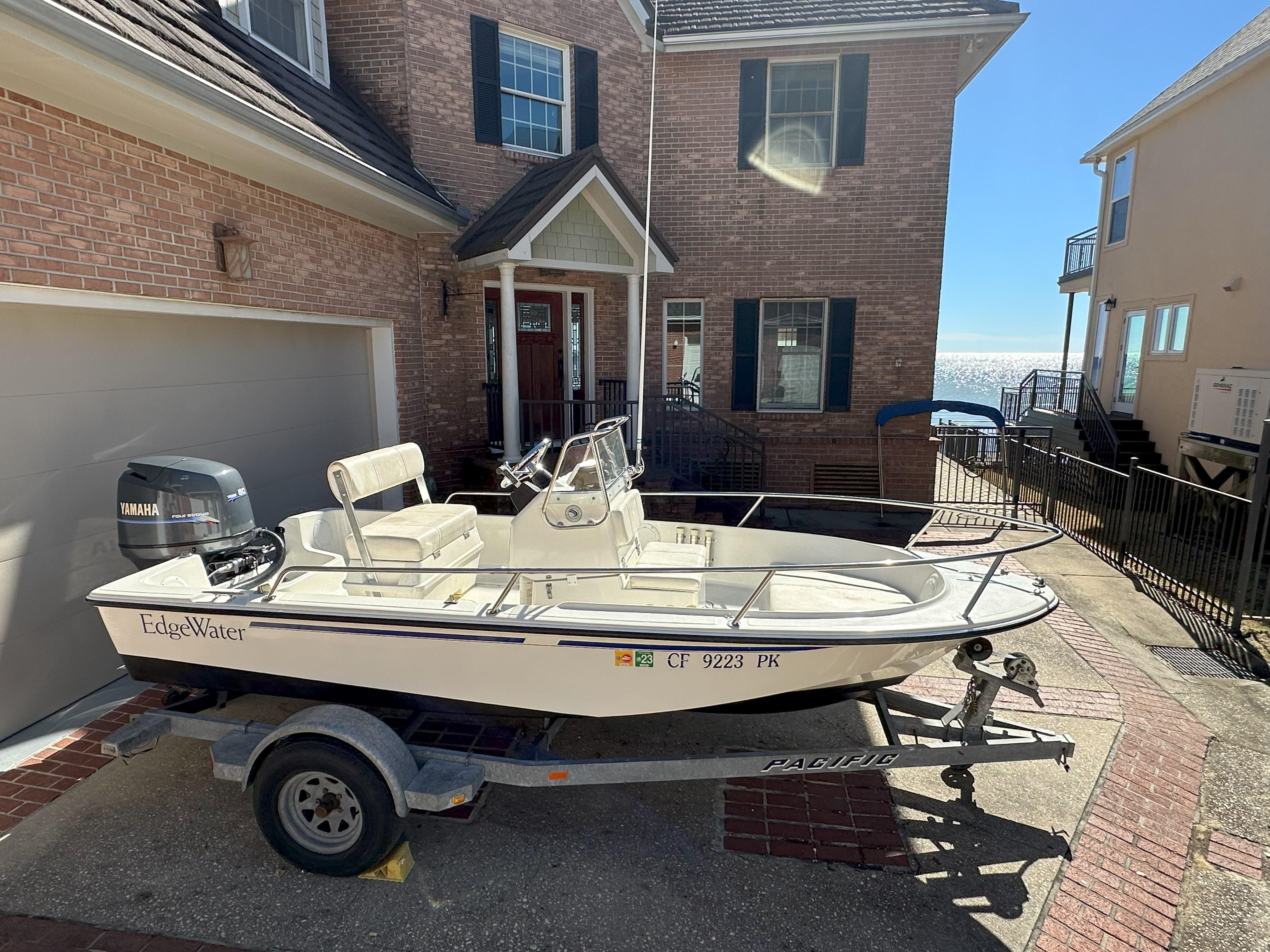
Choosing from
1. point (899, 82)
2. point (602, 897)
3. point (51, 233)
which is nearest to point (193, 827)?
point (602, 897)

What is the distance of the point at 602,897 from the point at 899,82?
1060 cm

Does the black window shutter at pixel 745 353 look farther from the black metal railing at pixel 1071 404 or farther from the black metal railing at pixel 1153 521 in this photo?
the black metal railing at pixel 1071 404

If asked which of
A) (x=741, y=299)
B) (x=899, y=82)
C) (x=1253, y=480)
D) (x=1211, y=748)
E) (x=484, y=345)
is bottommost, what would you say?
(x=1211, y=748)

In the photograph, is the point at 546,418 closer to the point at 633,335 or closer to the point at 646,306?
the point at 633,335

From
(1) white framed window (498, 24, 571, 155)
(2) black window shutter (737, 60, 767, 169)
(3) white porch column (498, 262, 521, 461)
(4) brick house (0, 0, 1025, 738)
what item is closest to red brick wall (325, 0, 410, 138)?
(4) brick house (0, 0, 1025, 738)

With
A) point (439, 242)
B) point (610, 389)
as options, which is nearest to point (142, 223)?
point (439, 242)

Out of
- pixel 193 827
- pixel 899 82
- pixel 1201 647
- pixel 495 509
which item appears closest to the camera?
pixel 193 827

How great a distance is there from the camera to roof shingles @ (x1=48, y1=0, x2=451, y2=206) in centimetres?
420

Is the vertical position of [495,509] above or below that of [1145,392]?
below

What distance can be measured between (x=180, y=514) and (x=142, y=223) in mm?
2029

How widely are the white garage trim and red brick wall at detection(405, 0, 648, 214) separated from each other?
2.32 m

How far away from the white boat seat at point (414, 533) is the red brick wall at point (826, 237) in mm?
6645

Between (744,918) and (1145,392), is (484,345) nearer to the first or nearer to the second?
(744,918)

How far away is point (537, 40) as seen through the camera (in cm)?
939
